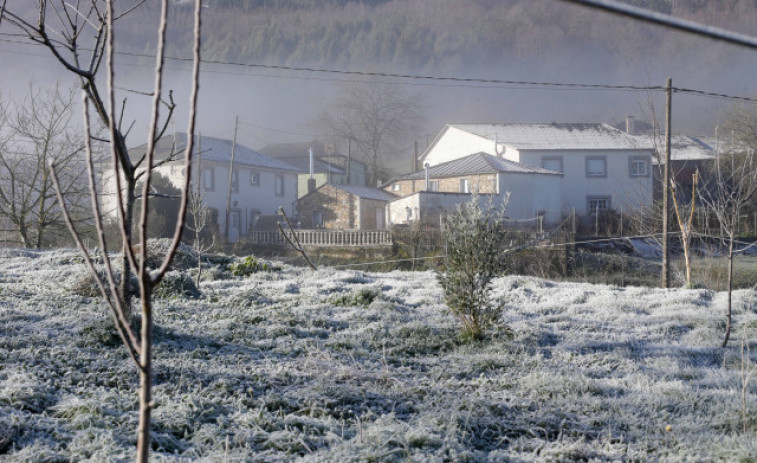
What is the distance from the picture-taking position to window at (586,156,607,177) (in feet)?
125

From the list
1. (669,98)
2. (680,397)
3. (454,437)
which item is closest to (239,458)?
(454,437)

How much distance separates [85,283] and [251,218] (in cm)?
2976

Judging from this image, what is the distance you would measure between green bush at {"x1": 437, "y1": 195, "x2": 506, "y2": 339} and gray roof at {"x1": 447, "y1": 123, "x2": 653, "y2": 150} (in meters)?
32.0

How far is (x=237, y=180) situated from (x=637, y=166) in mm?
25255

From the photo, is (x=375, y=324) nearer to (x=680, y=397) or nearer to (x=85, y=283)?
(x=680, y=397)

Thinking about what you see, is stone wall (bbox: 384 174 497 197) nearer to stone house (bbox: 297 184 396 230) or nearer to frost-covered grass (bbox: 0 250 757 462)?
stone house (bbox: 297 184 396 230)

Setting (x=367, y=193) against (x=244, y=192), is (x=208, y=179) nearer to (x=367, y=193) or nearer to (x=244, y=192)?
(x=244, y=192)

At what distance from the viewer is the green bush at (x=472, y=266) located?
7355mm

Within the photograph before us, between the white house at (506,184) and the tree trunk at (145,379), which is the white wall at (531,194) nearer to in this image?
the white house at (506,184)

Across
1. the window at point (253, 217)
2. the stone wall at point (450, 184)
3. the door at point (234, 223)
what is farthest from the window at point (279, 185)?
the stone wall at point (450, 184)

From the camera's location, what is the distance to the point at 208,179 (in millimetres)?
35500

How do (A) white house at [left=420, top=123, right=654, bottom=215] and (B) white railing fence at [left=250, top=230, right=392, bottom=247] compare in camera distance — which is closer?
(B) white railing fence at [left=250, top=230, right=392, bottom=247]

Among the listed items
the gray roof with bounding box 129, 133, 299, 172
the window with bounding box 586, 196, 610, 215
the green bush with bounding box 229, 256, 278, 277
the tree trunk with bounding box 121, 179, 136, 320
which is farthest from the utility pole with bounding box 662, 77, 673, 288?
the gray roof with bounding box 129, 133, 299, 172

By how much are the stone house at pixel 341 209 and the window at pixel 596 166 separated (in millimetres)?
13039
